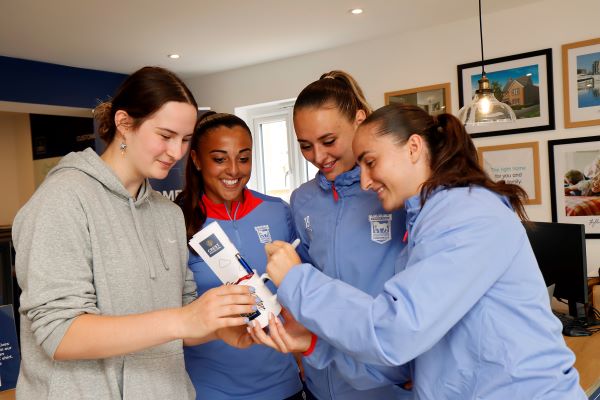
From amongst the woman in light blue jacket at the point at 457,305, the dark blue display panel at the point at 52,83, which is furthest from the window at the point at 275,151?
the woman in light blue jacket at the point at 457,305

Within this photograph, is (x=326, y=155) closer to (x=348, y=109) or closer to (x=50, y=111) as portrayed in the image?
(x=348, y=109)

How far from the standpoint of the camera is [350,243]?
1532 mm

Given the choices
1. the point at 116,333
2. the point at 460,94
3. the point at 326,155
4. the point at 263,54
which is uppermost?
the point at 263,54

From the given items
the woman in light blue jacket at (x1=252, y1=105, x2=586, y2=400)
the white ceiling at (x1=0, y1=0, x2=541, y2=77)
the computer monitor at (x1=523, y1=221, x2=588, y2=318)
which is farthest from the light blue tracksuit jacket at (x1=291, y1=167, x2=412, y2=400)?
the white ceiling at (x1=0, y1=0, x2=541, y2=77)

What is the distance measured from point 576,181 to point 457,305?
3.50m

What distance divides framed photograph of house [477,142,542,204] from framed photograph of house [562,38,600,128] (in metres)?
0.34

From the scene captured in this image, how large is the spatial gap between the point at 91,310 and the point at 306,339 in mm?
520

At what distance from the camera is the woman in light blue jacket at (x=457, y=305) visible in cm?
100

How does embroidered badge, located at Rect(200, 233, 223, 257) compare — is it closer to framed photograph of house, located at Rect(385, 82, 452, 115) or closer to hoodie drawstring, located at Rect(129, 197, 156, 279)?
hoodie drawstring, located at Rect(129, 197, 156, 279)

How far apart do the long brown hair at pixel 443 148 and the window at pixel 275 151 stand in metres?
4.34

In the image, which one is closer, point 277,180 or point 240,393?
point 240,393

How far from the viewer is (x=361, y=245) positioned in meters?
1.52

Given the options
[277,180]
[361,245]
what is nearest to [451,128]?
[361,245]

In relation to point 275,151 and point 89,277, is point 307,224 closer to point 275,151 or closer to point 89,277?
point 89,277
